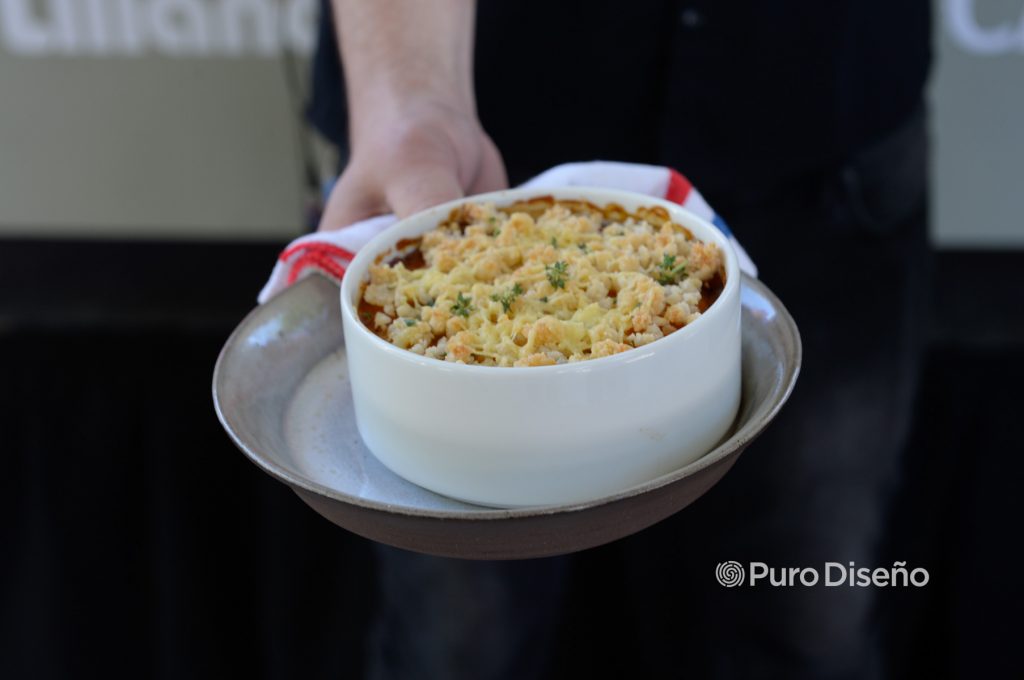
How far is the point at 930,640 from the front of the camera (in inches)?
63.4

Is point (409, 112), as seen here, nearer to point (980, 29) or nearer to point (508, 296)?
point (508, 296)

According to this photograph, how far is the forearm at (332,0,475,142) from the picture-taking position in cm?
100

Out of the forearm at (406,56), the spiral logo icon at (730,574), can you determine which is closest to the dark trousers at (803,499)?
the spiral logo icon at (730,574)

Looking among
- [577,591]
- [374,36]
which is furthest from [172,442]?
[374,36]

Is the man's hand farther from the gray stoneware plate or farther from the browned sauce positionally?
the browned sauce

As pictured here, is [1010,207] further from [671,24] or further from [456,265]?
[456,265]

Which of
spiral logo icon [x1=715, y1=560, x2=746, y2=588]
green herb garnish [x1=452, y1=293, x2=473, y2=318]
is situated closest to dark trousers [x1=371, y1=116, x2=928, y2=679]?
spiral logo icon [x1=715, y1=560, x2=746, y2=588]

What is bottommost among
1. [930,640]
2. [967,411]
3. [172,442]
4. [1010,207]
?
[930,640]

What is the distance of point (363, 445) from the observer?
0.75 m

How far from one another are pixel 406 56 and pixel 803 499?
74 centimetres

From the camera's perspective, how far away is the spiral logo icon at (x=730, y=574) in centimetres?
135

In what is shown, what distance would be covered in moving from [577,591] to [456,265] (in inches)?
40.4

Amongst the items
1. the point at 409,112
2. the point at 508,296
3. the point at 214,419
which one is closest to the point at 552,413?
the point at 508,296

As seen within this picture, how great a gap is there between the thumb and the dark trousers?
0.46m
